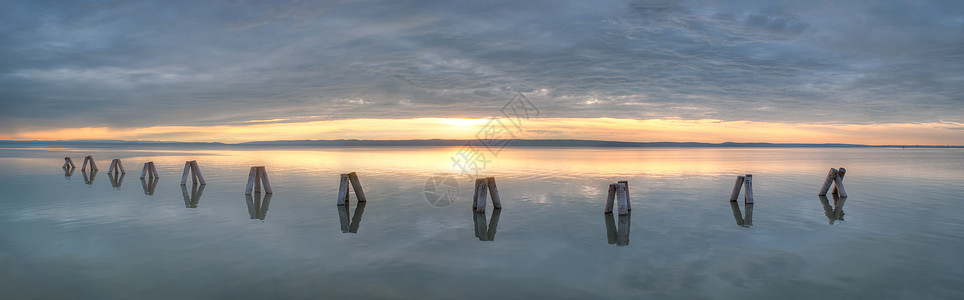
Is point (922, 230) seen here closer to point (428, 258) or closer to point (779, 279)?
point (779, 279)

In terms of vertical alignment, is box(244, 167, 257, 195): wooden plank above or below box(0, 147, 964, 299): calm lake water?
above

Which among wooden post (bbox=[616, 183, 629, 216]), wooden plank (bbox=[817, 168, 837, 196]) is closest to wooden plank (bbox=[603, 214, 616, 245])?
wooden post (bbox=[616, 183, 629, 216])

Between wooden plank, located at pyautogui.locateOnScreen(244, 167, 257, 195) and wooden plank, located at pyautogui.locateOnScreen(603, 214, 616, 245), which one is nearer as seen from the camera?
wooden plank, located at pyautogui.locateOnScreen(603, 214, 616, 245)

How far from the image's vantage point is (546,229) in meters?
15.0

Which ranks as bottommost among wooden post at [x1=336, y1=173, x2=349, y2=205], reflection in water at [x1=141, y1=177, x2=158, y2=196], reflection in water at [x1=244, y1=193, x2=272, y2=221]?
reflection in water at [x1=244, y1=193, x2=272, y2=221]

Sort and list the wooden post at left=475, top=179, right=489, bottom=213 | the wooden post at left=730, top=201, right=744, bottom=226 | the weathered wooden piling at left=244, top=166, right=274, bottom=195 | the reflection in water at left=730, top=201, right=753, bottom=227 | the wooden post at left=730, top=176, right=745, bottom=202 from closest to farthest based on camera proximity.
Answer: the reflection in water at left=730, top=201, right=753, bottom=227 < the wooden post at left=730, top=201, right=744, bottom=226 < the wooden post at left=475, top=179, right=489, bottom=213 < the wooden post at left=730, top=176, right=745, bottom=202 < the weathered wooden piling at left=244, top=166, right=274, bottom=195

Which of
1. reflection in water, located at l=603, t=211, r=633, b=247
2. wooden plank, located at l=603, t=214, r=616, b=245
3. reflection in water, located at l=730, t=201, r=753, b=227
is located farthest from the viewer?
reflection in water, located at l=730, t=201, r=753, b=227

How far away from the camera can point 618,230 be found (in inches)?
585

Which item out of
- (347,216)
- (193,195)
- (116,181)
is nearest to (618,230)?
(347,216)

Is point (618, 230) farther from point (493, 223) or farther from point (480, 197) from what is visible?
point (480, 197)

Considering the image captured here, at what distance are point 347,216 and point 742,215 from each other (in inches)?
596

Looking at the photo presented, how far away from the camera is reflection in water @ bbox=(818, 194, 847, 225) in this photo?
1769 centimetres

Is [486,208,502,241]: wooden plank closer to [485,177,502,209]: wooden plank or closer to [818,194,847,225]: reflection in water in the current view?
[485,177,502,209]: wooden plank

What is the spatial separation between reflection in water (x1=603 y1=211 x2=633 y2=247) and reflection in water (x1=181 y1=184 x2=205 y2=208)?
17144 mm
